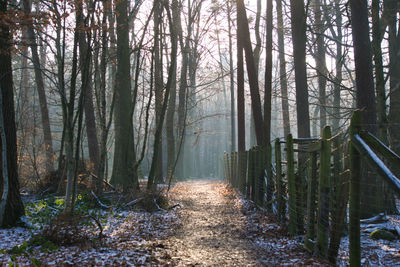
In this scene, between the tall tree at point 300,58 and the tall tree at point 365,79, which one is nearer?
the tall tree at point 365,79

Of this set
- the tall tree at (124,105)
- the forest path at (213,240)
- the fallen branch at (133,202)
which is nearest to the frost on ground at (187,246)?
the forest path at (213,240)

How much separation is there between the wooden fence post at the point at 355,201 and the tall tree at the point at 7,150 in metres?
5.62

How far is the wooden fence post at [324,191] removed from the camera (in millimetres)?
4557

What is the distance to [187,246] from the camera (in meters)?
5.81

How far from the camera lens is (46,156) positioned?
47.4ft

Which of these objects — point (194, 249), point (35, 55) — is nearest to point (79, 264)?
point (194, 249)

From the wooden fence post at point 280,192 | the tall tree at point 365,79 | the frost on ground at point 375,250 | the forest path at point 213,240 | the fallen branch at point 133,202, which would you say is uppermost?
the tall tree at point 365,79

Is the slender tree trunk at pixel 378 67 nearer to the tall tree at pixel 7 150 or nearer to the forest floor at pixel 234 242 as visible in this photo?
the forest floor at pixel 234 242

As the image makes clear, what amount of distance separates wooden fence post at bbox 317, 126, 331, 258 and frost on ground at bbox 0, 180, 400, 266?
0.32 meters

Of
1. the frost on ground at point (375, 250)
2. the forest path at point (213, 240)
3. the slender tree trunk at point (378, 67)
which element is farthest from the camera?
the slender tree trunk at point (378, 67)

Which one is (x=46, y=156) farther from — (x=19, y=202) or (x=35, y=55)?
(x=19, y=202)

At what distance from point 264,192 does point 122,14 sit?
7.81m

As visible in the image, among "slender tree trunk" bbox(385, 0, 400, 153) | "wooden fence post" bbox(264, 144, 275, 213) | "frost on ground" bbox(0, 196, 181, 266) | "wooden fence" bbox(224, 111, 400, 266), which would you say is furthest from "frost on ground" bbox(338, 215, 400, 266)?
"slender tree trunk" bbox(385, 0, 400, 153)

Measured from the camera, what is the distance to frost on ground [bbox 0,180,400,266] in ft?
→ 14.9
